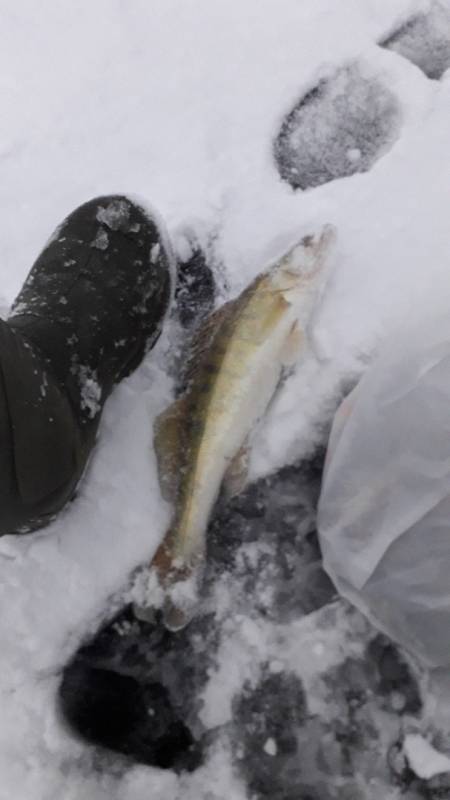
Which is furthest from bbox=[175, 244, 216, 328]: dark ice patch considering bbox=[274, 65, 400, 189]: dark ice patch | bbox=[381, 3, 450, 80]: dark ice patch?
bbox=[381, 3, 450, 80]: dark ice patch

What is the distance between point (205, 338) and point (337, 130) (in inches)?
26.6

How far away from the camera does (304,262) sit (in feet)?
6.20

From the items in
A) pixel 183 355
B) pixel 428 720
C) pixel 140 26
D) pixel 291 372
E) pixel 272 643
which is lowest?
pixel 428 720

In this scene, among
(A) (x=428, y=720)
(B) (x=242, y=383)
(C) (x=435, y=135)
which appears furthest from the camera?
(C) (x=435, y=135)

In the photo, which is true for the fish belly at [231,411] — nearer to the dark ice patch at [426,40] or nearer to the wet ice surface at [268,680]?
the wet ice surface at [268,680]

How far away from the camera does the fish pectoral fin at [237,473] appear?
6.09ft

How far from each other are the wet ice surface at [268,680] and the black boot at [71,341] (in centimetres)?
44

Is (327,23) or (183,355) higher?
(327,23)

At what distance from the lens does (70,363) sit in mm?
1744

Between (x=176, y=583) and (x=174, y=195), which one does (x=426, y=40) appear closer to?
(x=174, y=195)

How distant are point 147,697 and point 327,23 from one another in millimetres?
1775

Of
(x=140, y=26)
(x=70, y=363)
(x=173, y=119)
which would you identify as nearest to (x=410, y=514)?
(x=70, y=363)

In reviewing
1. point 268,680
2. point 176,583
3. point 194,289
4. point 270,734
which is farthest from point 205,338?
point 270,734

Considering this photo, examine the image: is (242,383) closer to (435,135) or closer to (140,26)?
(435,135)
